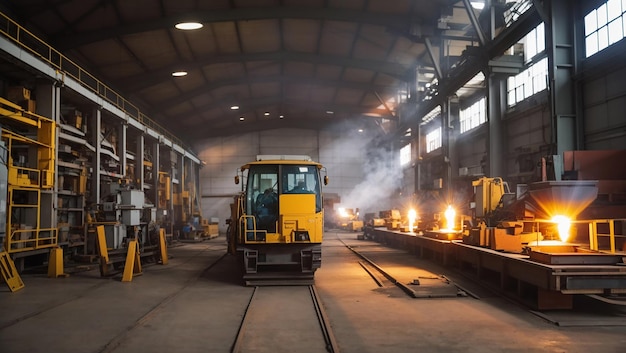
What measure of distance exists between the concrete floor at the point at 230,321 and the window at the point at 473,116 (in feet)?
49.0

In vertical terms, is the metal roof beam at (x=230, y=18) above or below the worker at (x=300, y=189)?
above

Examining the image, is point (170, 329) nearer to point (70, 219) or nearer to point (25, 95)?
point (25, 95)

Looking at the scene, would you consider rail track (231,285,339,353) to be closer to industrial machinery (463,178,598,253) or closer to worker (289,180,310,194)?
worker (289,180,310,194)

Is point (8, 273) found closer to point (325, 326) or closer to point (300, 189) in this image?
point (300, 189)

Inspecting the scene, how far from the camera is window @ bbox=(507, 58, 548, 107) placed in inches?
699

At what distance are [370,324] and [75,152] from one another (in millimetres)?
13434

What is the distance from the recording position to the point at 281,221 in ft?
35.7

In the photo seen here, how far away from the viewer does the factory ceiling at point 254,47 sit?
17.5 m

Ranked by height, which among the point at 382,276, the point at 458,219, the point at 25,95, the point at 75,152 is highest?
the point at 25,95

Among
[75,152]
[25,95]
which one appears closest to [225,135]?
[75,152]

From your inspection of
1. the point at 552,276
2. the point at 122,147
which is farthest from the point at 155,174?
the point at 552,276

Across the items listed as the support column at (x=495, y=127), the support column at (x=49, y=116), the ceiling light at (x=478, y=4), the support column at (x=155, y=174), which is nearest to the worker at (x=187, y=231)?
the support column at (x=155, y=174)

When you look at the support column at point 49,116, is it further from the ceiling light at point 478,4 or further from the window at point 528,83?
the window at point 528,83

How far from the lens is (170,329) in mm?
6762
